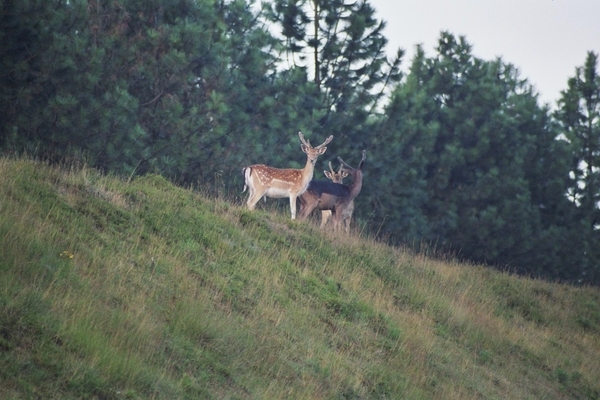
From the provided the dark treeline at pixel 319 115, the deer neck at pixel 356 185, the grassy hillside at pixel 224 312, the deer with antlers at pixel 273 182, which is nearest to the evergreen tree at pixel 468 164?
the dark treeline at pixel 319 115

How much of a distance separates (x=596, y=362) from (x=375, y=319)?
5.96 metres

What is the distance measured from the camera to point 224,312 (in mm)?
9984

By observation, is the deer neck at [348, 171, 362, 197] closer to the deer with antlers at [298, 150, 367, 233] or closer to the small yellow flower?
the deer with antlers at [298, 150, 367, 233]

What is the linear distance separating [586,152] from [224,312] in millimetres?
31368

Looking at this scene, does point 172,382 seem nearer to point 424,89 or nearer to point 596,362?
point 596,362

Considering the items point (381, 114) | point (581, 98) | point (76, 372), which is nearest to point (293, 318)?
point (76, 372)

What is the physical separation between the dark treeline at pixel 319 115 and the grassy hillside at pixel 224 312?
108 inches

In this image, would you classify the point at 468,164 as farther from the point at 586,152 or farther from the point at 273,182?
the point at 273,182

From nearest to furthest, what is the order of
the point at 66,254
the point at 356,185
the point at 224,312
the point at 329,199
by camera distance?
the point at 66,254 → the point at 224,312 → the point at 329,199 → the point at 356,185

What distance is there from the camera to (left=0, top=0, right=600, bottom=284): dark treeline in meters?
19.4

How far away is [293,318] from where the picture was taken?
36.1 feet

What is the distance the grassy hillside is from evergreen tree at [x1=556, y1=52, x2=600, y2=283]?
1843 centimetres

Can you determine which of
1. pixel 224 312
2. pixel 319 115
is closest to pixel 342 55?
pixel 319 115

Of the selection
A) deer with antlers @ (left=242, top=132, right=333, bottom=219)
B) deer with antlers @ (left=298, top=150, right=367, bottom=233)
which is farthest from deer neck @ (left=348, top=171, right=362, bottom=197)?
deer with antlers @ (left=242, top=132, right=333, bottom=219)
